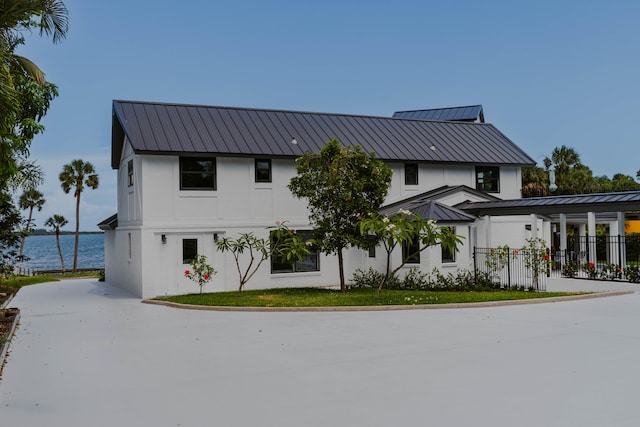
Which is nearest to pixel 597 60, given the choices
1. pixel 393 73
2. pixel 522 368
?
pixel 393 73

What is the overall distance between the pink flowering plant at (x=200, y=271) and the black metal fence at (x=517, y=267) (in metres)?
9.68

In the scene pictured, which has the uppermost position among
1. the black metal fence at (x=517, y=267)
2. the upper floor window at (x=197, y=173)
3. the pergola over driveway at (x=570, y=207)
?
the upper floor window at (x=197, y=173)

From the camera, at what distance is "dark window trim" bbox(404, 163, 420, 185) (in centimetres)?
2480

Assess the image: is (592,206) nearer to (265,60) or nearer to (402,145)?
(402,145)

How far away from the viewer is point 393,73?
36.5 m

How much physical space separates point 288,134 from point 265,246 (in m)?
4.91

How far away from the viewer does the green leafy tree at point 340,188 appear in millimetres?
18594

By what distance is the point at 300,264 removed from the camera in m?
22.3

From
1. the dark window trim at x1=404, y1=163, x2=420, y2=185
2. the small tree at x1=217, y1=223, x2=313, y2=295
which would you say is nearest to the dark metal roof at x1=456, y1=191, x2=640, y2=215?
the dark window trim at x1=404, y1=163, x2=420, y2=185

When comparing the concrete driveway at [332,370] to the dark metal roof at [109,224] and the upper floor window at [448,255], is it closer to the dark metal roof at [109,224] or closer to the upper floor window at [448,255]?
the upper floor window at [448,255]

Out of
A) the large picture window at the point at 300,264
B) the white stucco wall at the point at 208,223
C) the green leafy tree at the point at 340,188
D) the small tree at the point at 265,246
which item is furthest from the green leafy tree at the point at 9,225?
the green leafy tree at the point at 340,188

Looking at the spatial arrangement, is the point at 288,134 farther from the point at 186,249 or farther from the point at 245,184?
the point at 186,249

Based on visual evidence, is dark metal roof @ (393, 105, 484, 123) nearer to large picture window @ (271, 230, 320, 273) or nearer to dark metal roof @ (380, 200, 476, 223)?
dark metal roof @ (380, 200, 476, 223)

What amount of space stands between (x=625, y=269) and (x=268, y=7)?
67.5ft
